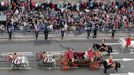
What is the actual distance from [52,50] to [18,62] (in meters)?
4.84

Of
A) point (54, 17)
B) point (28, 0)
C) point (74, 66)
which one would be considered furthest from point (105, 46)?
point (28, 0)

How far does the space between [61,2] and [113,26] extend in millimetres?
5823

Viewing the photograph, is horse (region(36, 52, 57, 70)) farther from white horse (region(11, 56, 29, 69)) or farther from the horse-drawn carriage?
white horse (region(11, 56, 29, 69))

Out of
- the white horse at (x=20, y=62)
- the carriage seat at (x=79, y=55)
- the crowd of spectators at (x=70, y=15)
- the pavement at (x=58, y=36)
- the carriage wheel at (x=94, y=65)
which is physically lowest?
the carriage wheel at (x=94, y=65)

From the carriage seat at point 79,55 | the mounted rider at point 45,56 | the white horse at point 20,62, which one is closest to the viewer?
the white horse at point 20,62

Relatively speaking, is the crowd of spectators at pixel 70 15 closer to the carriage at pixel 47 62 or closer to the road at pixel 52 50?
the road at pixel 52 50

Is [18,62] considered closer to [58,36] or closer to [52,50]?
[52,50]

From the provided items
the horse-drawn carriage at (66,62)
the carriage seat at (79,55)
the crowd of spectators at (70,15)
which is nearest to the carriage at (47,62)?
the horse-drawn carriage at (66,62)

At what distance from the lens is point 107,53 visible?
124 ft

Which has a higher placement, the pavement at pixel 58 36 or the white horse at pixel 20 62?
the pavement at pixel 58 36

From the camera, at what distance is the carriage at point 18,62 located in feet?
113

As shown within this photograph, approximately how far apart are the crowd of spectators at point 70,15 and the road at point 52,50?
182 cm

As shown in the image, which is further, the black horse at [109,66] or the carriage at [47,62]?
the carriage at [47,62]

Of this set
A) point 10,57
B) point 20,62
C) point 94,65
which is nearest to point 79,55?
point 94,65
